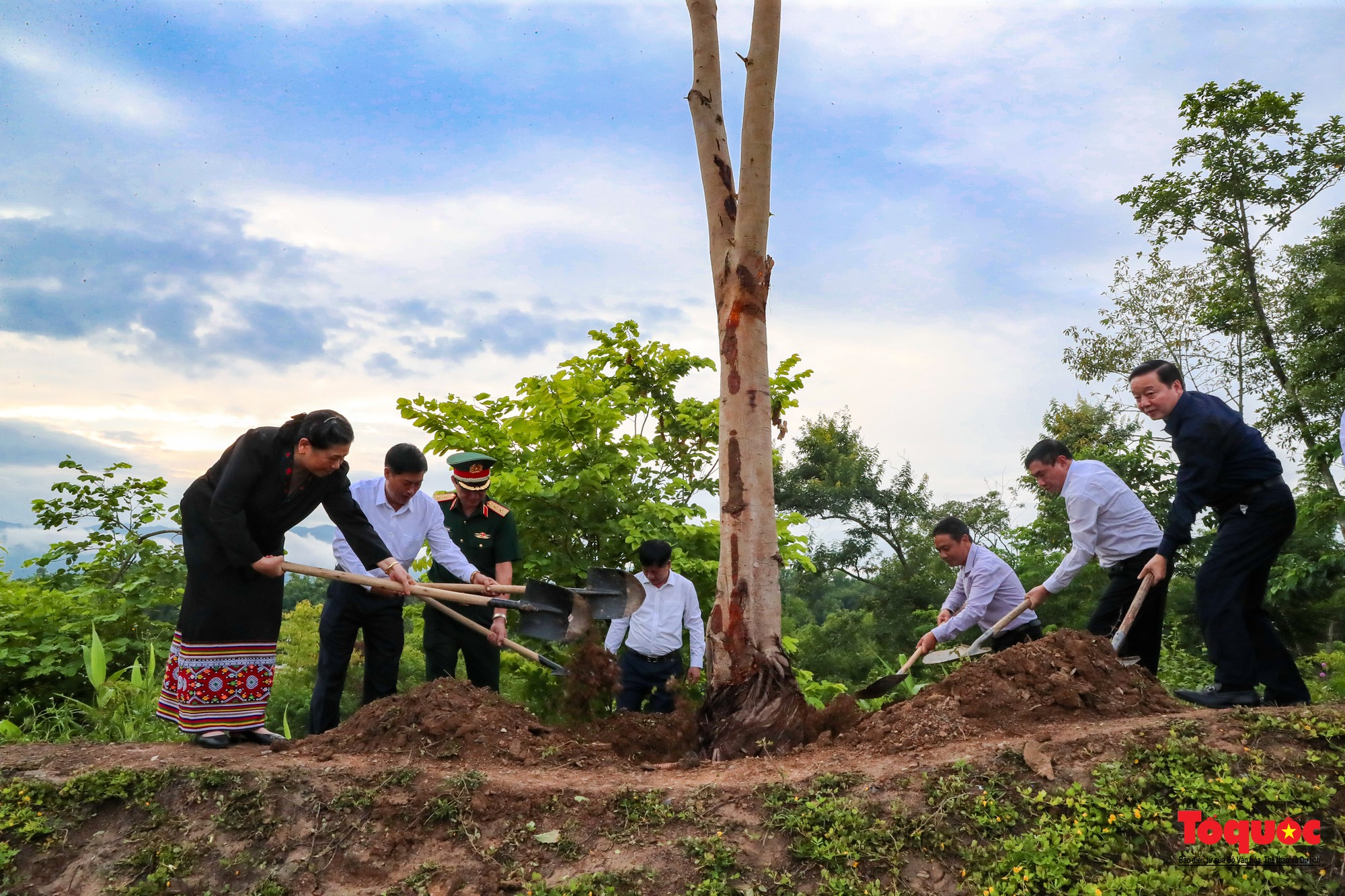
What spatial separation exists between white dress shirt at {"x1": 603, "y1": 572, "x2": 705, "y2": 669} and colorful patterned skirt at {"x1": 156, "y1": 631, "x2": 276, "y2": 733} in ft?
7.98

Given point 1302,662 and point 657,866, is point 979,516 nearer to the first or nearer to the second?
point 1302,662

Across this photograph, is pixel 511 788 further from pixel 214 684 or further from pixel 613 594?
pixel 613 594

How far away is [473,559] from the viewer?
6.23 meters

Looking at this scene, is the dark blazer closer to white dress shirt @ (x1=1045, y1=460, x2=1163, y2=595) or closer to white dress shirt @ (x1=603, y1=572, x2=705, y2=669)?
white dress shirt @ (x1=603, y1=572, x2=705, y2=669)

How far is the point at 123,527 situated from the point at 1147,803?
8674mm

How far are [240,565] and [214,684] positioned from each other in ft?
2.37

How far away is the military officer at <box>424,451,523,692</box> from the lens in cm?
607

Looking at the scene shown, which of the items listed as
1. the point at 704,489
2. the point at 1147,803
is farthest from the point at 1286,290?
the point at 1147,803

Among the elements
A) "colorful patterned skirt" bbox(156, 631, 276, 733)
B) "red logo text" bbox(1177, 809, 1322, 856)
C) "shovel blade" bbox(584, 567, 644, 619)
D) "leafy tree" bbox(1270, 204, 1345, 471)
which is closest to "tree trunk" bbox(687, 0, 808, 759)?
"shovel blade" bbox(584, 567, 644, 619)

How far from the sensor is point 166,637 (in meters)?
7.74

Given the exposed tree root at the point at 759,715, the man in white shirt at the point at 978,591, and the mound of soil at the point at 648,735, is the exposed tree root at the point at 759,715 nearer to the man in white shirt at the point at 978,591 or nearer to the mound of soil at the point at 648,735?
the mound of soil at the point at 648,735

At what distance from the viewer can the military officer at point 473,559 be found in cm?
607

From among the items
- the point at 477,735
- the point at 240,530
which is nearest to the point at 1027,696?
the point at 477,735

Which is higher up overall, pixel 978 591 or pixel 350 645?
pixel 978 591
